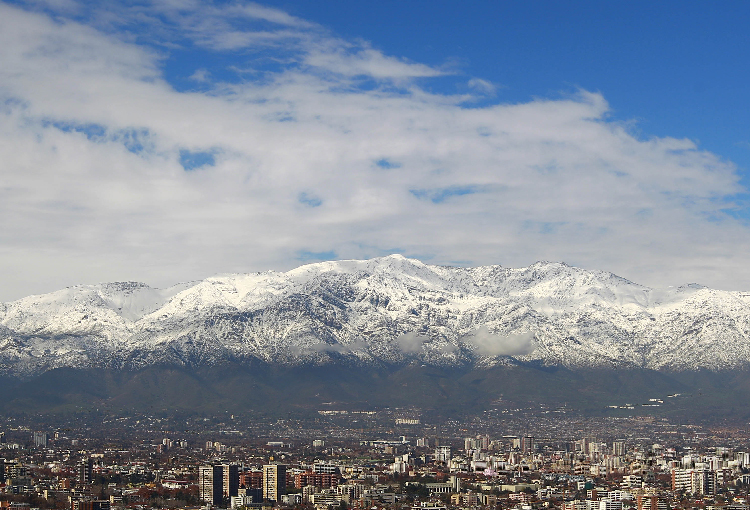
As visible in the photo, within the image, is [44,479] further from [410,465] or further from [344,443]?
[344,443]

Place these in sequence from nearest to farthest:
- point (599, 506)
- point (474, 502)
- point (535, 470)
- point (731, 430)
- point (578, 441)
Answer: point (599, 506), point (474, 502), point (535, 470), point (578, 441), point (731, 430)

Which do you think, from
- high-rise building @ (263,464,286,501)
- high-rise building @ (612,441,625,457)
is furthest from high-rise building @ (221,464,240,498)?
high-rise building @ (612,441,625,457)

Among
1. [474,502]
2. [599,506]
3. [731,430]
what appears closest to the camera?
[599,506]

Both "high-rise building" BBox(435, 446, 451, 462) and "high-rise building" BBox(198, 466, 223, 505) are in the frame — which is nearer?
"high-rise building" BBox(198, 466, 223, 505)

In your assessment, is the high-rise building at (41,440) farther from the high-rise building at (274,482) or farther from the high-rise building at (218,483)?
the high-rise building at (274,482)

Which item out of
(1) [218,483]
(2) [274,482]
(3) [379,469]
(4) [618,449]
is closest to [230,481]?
(1) [218,483]

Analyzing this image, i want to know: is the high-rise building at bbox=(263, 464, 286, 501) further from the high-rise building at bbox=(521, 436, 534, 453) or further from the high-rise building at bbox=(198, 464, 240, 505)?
the high-rise building at bbox=(521, 436, 534, 453)

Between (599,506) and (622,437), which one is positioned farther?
(622,437)

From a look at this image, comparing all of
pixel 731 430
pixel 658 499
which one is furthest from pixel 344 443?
pixel 658 499
